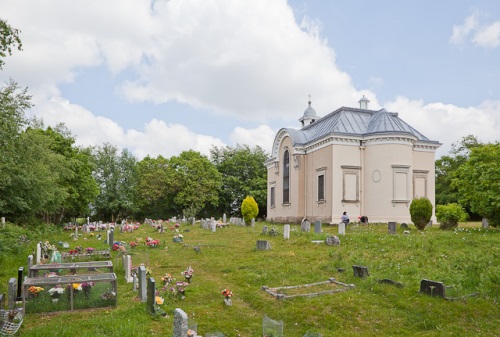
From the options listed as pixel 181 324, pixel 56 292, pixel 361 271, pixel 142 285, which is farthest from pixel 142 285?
→ pixel 361 271

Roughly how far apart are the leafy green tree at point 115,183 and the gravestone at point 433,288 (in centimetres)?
4950

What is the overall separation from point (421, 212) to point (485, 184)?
3.80 m

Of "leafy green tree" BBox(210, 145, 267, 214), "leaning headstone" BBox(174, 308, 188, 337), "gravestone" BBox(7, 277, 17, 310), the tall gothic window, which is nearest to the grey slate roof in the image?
the tall gothic window

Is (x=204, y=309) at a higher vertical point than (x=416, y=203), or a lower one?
lower

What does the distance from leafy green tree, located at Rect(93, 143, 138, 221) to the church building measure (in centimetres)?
2758

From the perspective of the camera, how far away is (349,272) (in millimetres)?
12914

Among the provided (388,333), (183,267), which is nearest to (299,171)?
(183,267)

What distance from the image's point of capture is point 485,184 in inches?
852

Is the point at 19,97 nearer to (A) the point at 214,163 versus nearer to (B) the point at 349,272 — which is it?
(B) the point at 349,272

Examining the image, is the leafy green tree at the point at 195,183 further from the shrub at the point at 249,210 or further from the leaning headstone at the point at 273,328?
the leaning headstone at the point at 273,328

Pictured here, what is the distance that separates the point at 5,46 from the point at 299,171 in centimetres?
2735

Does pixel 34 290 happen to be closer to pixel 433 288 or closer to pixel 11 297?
pixel 11 297

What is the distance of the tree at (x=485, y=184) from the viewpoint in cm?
2116

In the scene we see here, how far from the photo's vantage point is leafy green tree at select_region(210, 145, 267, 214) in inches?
2235
